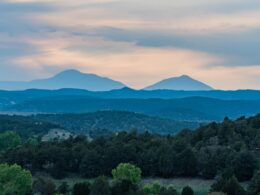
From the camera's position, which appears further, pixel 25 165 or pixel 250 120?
pixel 250 120

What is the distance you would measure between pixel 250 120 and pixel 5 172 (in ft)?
143

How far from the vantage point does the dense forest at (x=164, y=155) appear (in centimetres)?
7644

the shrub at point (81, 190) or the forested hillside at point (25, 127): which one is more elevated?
the forested hillside at point (25, 127)

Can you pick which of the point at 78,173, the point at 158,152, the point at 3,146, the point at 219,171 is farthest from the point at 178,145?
the point at 3,146

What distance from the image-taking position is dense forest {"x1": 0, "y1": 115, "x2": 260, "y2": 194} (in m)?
76.4

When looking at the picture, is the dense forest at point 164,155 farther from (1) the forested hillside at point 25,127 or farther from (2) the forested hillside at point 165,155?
(1) the forested hillside at point 25,127

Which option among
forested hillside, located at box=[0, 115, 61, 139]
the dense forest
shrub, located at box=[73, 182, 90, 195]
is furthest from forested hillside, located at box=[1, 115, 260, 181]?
forested hillside, located at box=[0, 115, 61, 139]

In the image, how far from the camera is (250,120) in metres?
96.2

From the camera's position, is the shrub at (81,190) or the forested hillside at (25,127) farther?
the forested hillside at (25,127)

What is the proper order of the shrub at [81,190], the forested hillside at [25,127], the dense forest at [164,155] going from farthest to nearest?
the forested hillside at [25,127] → the dense forest at [164,155] → the shrub at [81,190]

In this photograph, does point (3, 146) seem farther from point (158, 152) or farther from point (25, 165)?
point (158, 152)

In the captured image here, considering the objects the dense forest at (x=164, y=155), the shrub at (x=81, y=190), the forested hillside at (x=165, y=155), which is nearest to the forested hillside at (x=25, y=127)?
the dense forest at (x=164, y=155)

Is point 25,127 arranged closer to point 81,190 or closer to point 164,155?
point 164,155

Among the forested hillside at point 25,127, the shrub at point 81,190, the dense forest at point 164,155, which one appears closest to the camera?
the shrub at point 81,190
